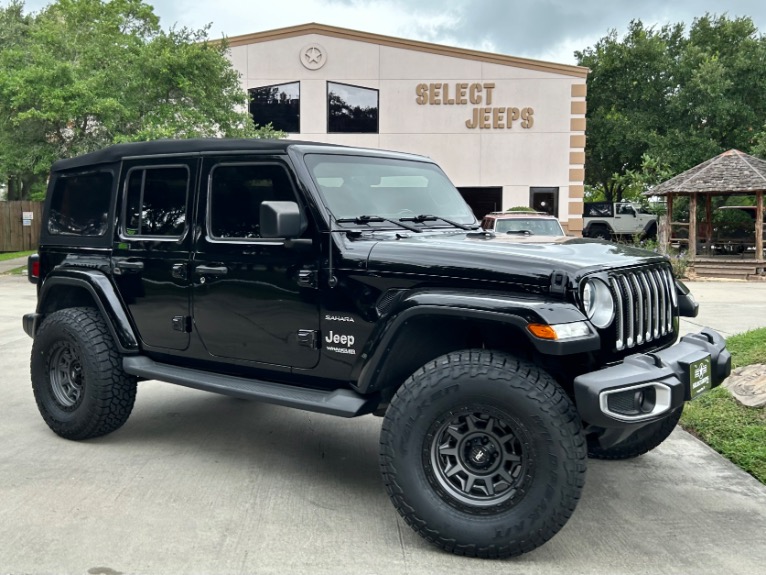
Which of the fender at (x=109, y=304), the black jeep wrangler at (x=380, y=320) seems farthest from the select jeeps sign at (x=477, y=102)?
the fender at (x=109, y=304)

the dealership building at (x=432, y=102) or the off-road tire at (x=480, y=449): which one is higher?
the dealership building at (x=432, y=102)

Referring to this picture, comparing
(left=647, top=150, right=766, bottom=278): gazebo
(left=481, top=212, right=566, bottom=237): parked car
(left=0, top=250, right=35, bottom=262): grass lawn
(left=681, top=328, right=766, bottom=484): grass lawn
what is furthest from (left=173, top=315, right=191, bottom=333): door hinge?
(left=0, top=250, right=35, bottom=262): grass lawn

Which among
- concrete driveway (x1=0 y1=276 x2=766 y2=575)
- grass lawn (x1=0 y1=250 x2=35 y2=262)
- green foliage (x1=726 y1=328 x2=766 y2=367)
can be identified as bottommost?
concrete driveway (x1=0 y1=276 x2=766 y2=575)

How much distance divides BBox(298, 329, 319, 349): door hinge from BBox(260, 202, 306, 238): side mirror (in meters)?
0.53

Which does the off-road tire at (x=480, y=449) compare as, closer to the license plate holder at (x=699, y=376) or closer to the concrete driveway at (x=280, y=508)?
the concrete driveway at (x=280, y=508)

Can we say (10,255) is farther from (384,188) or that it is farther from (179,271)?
(384,188)

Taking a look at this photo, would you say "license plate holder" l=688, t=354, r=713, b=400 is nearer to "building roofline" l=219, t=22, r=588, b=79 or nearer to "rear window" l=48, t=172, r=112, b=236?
"rear window" l=48, t=172, r=112, b=236

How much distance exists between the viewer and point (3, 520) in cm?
381

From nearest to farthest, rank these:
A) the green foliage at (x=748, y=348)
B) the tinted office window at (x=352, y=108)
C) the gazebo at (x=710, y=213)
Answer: the green foliage at (x=748, y=348) → the gazebo at (x=710, y=213) → the tinted office window at (x=352, y=108)

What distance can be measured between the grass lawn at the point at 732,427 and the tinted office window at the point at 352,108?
18076mm

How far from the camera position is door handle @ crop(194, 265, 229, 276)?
14.5 ft

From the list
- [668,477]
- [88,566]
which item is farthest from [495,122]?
[88,566]

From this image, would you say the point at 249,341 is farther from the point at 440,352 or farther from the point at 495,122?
the point at 495,122

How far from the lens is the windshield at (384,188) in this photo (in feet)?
14.1
